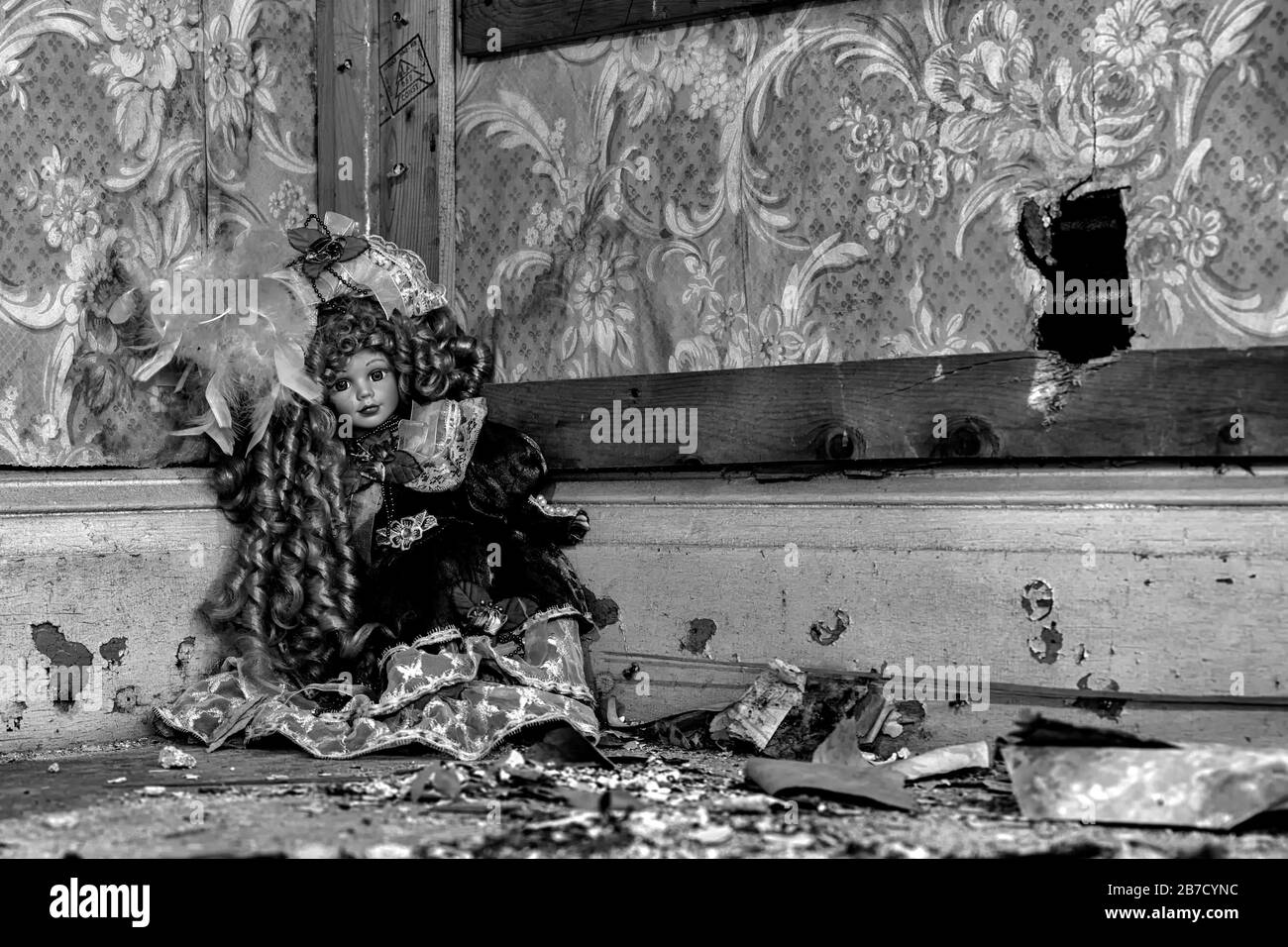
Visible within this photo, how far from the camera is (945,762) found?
2.17m

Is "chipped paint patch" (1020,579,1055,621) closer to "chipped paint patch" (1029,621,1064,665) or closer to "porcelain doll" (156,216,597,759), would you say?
"chipped paint patch" (1029,621,1064,665)

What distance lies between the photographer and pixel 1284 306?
221 cm

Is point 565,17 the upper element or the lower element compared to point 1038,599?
upper

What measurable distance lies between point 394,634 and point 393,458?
0.40 m

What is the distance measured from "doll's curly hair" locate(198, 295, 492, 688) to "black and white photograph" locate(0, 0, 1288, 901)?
0.04 ft

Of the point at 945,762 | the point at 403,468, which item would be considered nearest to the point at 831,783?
the point at 945,762

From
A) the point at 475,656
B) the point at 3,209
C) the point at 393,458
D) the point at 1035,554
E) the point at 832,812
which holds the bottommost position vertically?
the point at 832,812

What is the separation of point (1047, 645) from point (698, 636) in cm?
74

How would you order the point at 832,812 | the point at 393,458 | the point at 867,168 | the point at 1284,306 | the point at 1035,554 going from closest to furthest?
the point at 832,812, the point at 1284,306, the point at 1035,554, the point at 867,168, the point at 393,458

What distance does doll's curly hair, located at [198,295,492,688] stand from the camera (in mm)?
2656

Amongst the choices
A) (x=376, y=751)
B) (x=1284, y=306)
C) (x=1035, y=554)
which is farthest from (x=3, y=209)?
(x=1284, y=306)

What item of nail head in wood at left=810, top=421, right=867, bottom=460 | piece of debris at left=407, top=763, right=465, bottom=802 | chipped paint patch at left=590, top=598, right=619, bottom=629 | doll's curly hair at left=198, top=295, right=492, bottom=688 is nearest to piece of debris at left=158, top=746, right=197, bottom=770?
doll's curly hair at left=198, top=295, right=492, bottom=688

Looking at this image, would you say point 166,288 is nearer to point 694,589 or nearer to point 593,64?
point 593,64

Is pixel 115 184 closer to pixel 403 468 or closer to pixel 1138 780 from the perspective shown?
pixel 403 468
